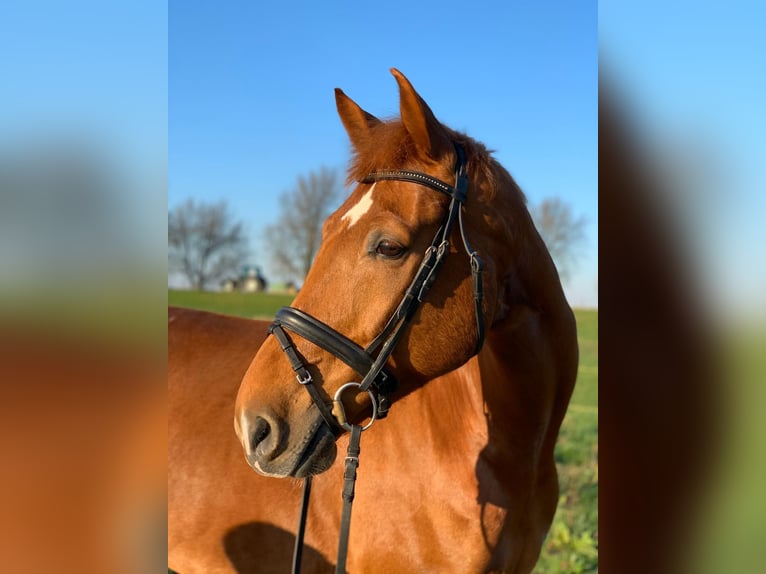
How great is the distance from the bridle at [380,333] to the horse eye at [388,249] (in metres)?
0.09

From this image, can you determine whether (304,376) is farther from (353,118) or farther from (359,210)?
(353,118)

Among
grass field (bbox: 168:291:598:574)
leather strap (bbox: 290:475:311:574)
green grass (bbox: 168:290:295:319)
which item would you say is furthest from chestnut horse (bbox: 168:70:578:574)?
green grass (bbox: 168:290:295:319)

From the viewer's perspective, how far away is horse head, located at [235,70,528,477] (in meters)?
1.79

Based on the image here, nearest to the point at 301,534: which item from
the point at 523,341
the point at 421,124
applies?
the point at 523,341

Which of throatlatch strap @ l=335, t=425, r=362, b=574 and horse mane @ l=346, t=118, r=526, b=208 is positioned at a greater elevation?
horse mane @ l=346, t=118, r=526, b=208

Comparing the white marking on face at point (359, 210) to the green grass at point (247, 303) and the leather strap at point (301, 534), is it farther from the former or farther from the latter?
the green grass at point (247, 303)

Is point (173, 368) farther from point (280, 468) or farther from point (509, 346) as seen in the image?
point (509, 346)

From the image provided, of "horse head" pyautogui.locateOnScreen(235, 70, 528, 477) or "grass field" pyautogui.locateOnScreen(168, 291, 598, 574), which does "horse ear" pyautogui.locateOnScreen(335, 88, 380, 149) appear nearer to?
"horse head" pyautogui.locateOnScreen(235, 70, 528, 477)

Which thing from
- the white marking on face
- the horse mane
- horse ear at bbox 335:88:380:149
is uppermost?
horse ear at bbox 335:88:380:149

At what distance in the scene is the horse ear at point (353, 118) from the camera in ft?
7.53

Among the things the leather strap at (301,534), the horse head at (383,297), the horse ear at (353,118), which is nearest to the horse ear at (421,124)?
the horse head at (383,297)

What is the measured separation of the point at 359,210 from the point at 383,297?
12.3 inches

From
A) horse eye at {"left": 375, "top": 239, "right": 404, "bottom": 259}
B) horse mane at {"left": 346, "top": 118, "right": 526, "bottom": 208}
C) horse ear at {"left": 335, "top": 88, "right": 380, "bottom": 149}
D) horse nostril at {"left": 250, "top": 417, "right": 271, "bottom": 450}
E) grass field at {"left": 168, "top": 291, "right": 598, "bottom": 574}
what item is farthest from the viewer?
grass field at {"left": 168, "top": 291, "right": 598, "bottom": 574}

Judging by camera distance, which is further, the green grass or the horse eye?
the green grass
